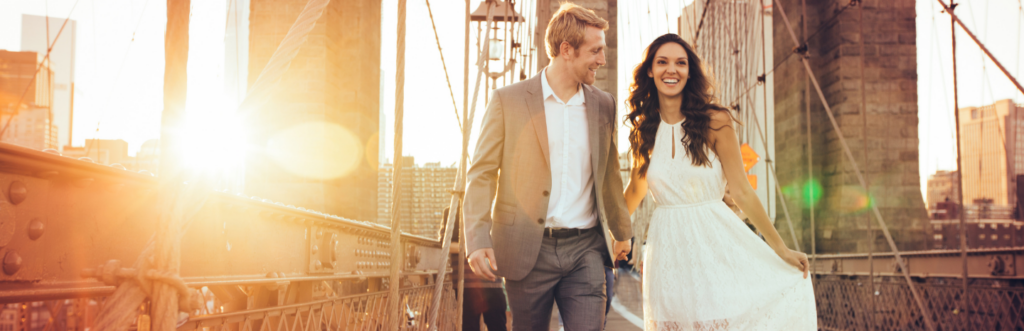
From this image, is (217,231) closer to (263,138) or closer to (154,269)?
(154,269)

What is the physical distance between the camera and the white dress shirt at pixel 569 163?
1874 millimetres

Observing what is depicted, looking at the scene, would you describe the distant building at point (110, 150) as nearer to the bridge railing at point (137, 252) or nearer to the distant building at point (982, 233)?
the bridge railing at point (137, 252)

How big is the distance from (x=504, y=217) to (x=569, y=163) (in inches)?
9.6

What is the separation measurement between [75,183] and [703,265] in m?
1.51

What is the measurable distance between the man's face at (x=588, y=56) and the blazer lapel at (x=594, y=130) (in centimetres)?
7

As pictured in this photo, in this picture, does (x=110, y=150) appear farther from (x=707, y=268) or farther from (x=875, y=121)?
(x=875, y=121)

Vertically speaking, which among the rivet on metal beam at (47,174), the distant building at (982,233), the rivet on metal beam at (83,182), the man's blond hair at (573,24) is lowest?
the distant building at (982,233)

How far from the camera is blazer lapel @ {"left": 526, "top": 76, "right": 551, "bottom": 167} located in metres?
1.89

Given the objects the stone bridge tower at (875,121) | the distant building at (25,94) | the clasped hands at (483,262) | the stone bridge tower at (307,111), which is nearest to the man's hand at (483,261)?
the clasped hands at (483,262)

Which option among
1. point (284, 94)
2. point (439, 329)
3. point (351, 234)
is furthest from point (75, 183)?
point (284, 94)

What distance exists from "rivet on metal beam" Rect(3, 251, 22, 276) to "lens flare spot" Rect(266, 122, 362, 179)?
6.83 metres

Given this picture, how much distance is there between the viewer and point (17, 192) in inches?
44.3

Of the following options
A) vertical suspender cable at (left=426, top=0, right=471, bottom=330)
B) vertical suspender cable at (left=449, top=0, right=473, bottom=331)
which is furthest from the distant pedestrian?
vertical suspender cable at (left=426, top=0, right=471, bottom=330)

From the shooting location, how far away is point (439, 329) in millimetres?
4586
